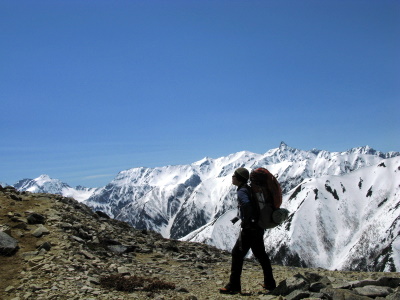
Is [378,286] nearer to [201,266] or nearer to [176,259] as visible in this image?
[201,266]

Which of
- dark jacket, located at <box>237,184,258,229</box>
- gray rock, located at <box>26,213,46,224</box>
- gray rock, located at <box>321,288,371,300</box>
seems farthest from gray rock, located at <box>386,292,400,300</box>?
gray rock, located at <box>26,213,46,224</box>

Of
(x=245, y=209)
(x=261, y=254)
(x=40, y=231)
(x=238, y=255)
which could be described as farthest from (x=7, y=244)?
(x=261, y=254)

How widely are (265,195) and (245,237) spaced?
5.18 ft

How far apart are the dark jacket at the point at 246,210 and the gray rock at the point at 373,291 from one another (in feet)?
11.6

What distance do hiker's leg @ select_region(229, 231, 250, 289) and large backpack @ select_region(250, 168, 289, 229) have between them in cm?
80

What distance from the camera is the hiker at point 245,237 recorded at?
1151cm

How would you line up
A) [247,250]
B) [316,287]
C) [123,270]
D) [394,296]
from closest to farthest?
[394,296] < [316,287] < [247,250] < [123,270]

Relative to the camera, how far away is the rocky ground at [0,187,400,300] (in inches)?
423

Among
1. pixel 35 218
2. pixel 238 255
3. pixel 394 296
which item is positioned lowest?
pixel 394 296

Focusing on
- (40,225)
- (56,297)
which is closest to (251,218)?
(56,297)

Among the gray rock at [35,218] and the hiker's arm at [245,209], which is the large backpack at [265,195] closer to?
the hiker's arm at [245,209]

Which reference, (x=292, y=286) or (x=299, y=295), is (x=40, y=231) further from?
(x=299, y=295)

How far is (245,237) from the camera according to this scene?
1174 cm

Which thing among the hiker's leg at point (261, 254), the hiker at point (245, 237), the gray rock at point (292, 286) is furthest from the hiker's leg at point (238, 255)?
the gray rock at point (292, 286)
